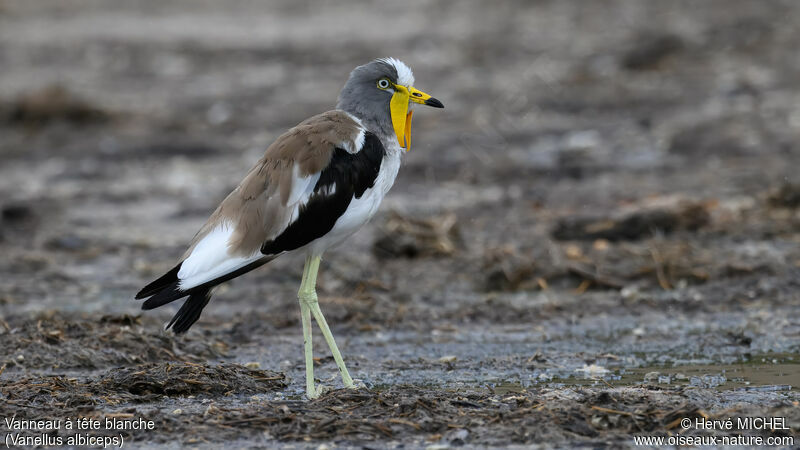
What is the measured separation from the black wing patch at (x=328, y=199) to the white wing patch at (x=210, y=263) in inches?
5.4

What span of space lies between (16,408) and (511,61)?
46.2 ft

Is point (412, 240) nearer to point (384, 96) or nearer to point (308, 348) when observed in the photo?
point (384, 96)

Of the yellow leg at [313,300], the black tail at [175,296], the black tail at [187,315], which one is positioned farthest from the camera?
the yellow leg at [313,300]

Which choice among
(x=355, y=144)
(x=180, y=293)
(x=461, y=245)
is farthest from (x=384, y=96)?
(x=461, y=245)

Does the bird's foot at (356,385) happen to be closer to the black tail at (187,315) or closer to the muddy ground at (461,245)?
Result: the muddy ground at (461,245)

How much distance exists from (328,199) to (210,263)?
0.61 m

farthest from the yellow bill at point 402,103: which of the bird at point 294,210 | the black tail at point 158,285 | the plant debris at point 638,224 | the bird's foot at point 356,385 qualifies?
the plant debris at point 638,224

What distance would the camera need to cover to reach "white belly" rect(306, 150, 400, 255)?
16.1 feet

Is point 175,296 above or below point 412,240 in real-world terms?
below

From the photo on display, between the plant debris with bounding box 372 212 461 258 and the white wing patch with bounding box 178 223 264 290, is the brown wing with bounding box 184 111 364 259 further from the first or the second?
the plant debris with bounding box 372 212 461 258

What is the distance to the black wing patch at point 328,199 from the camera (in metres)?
4.84

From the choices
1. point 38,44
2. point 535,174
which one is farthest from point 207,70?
point 535,174

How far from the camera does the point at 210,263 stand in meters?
4.79

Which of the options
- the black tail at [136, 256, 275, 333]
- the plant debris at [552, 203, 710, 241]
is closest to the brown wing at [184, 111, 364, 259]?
the black tail at [136, 256, 275, 333]
